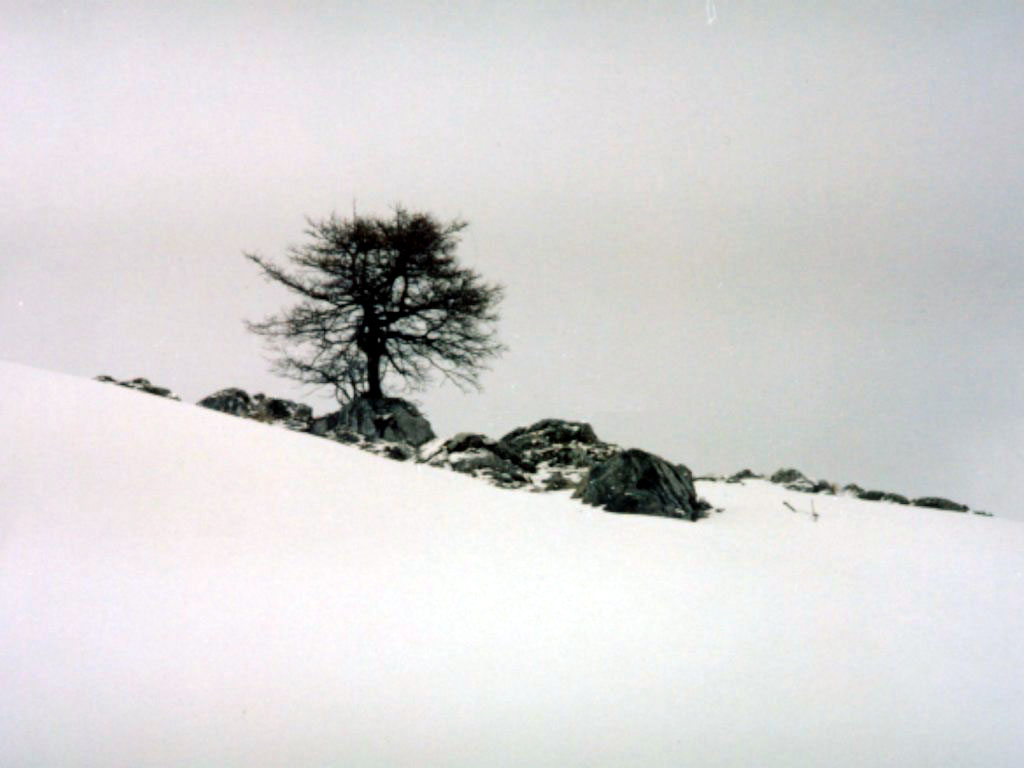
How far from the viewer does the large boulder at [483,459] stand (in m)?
4.13

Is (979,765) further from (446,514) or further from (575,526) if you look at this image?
(446,514)

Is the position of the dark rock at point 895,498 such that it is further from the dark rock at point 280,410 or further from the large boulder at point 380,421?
the dark rock at point 280,410

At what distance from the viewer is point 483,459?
173 inches

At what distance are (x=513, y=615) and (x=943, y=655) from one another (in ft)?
3.98

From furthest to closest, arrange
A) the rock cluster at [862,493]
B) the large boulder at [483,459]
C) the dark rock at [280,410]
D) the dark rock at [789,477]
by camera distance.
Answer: the dark rock at [280,410], the dark rock at [789,477], the rock cluster at [862,493], the large boulder at [483,459]

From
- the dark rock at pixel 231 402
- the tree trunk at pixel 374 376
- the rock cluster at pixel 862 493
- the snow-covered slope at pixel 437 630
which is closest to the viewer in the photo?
the snow-covered slope at pixel 437 630

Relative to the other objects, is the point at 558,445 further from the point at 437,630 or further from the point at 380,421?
the point at 437,630

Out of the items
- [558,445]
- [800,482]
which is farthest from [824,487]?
[558,445]

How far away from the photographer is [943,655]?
6.22 ft

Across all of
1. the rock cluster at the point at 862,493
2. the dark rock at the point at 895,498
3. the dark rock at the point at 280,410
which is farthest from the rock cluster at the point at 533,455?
the dark rock at the point at 280,410

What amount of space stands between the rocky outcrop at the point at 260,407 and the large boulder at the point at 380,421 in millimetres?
150

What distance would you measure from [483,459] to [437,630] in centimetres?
267

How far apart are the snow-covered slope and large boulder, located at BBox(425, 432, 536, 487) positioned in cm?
135

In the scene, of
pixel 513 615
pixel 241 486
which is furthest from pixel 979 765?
pixel 241 486
